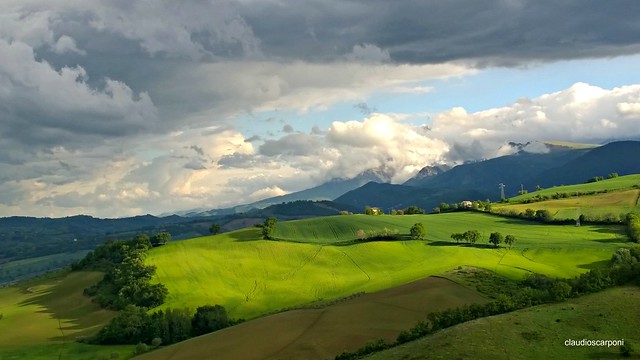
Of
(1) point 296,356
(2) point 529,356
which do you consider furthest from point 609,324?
(1) point 296,356

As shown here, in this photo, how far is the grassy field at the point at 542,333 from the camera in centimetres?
5697

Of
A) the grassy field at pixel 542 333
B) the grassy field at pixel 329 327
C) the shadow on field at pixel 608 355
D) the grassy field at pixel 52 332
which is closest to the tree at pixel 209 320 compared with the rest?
the grassy field at pixel 52 332

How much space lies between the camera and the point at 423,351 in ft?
205

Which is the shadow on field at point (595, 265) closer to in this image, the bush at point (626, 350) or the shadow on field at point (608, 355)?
the shadow on field at point (608, 355)

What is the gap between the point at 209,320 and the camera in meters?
155

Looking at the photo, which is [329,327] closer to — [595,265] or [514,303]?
[514,303]

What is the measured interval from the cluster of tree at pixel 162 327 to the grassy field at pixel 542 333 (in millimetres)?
93560

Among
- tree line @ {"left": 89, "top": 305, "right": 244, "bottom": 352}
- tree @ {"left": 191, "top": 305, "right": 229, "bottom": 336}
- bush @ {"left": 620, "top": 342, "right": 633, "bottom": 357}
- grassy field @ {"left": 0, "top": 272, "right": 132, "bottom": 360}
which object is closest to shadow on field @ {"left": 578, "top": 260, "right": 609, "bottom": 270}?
tree line @ {"left": 89, "top": 305, "right": 244, "bottom": 352}

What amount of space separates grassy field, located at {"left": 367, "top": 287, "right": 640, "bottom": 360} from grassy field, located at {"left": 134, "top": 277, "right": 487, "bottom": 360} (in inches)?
809

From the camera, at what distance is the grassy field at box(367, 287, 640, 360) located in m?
57.0

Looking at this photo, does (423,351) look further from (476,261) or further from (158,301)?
(158,301)

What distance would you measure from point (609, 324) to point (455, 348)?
1863 cm

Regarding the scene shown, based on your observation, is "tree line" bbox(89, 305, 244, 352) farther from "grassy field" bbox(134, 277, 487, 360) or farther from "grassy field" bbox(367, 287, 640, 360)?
"grassy field" bbox(367, 287, 640, 360)

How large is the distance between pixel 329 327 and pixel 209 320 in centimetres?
6700
